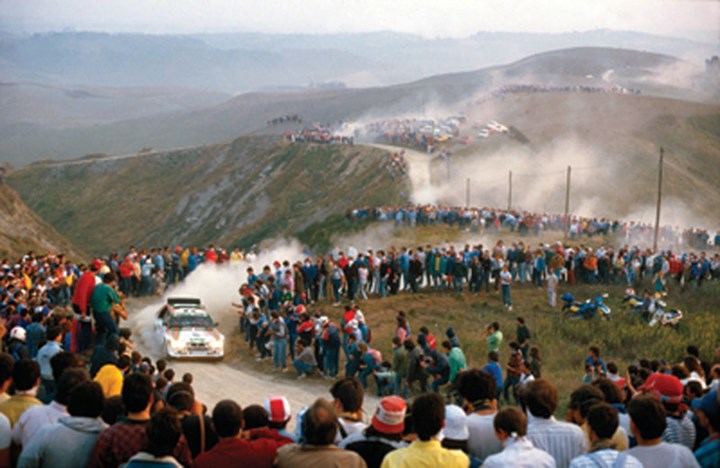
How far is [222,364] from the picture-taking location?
26.5 meters

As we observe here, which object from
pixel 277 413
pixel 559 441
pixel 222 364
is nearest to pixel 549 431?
pixel 559 441

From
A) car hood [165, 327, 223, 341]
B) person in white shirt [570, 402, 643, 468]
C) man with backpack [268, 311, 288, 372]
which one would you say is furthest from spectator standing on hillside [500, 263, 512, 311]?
person in white shirt [570, 402, 643, 468]

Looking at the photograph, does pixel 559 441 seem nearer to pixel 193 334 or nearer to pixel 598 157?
pixel 193 334

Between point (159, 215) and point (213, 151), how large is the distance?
22479 millimetres

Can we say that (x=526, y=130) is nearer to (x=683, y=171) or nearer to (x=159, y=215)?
(x=683, y=171)

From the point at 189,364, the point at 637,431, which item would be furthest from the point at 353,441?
the point at 189,364

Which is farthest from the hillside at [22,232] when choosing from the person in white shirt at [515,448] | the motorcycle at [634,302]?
the person in white shirt at [515,448]

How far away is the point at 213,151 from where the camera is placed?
127500 mm

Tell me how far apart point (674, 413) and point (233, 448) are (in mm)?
5067

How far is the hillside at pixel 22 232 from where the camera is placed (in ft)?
185

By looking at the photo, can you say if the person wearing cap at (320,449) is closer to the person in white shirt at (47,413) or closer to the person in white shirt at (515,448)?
the person in white shirt at (515,448)

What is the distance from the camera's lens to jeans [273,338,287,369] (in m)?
25.3

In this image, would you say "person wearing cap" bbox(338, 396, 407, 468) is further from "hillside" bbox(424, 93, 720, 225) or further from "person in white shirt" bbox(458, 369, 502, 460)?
"hillside" bbox(424, 93, 720, 225)

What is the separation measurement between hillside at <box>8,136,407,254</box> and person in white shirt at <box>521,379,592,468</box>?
48361 mm
